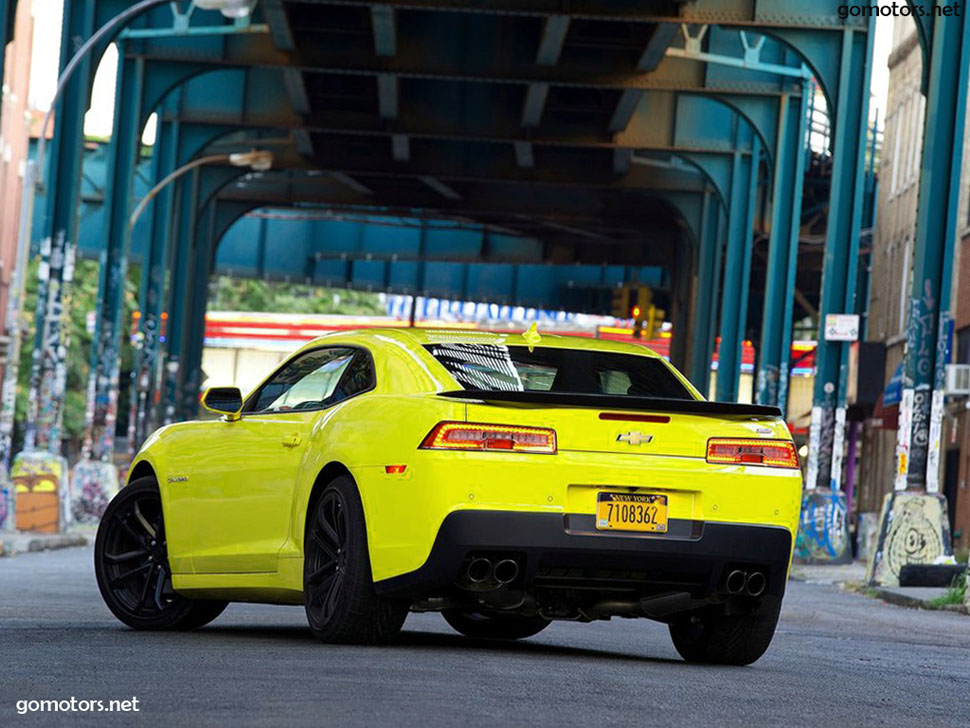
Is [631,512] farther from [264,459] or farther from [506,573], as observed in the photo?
[264,459]

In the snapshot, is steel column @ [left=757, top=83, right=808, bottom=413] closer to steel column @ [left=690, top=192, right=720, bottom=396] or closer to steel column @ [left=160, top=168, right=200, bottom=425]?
steel column @ [left=690, top=192, right=720, bottom=396]

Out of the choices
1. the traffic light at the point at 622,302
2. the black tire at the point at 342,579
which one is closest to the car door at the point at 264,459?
the black tire at the point at 342,579

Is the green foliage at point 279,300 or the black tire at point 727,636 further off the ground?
the green foliage at point 279,300

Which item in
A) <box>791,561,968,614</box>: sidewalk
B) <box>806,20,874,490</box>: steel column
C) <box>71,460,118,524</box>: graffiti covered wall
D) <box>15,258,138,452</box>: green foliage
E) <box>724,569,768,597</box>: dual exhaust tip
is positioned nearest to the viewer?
<box>724,569,768,597</box>: dual exhaust tip

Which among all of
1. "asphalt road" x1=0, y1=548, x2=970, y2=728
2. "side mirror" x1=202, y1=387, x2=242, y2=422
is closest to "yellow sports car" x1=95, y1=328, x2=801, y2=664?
"side mirror" x1=202, y1=387, x2=242, y2=422

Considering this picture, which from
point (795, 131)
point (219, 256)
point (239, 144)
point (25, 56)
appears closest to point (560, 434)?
point (795, 131)

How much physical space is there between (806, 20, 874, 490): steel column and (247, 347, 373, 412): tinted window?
20.6 meters

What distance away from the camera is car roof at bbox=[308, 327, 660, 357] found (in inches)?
377

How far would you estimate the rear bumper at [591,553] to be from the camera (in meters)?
8.64

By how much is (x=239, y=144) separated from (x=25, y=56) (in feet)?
60.3

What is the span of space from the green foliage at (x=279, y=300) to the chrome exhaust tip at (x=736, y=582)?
344ft

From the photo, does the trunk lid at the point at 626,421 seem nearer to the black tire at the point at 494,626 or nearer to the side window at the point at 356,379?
the side window at the point at 356,379

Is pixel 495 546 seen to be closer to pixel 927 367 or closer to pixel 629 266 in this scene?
pixel 927 367

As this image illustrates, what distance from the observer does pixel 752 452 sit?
29.8 feet
